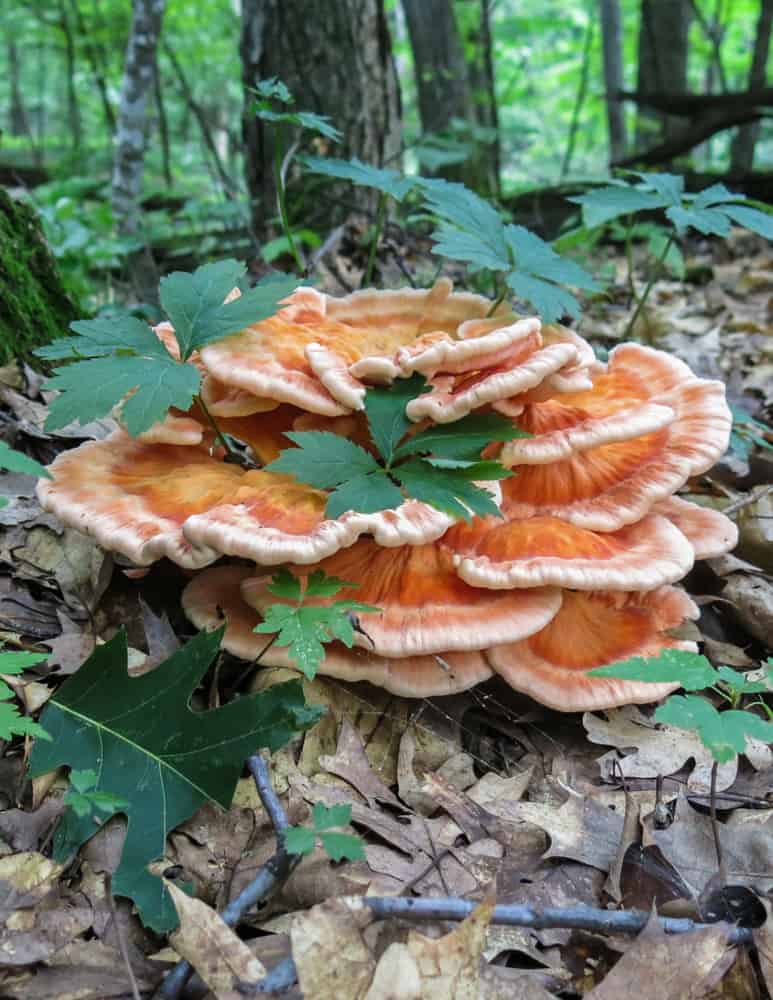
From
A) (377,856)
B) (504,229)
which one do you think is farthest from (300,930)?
(504,229)

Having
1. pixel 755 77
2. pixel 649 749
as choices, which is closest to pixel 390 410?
pixel 649 749

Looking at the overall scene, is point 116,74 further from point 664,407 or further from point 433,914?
point 433,914

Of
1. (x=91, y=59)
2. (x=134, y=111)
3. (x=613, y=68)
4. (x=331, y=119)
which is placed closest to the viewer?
(x=331, y=119)

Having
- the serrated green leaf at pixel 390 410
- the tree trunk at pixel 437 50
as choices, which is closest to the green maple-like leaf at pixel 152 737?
the serrated green leaf at pixel 390 410

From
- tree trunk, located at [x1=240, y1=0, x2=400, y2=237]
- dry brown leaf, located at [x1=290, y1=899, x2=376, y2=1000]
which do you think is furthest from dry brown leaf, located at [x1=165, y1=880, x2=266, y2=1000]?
tree trunk, located at [x1=240, y1=0, x2=400, y2=237]

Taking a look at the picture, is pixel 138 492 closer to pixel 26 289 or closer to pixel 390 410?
pixel 390 410

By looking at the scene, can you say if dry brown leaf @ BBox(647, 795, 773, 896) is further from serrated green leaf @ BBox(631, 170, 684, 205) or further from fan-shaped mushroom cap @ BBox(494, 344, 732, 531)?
serrated green leaf @ BBox(631, 170, 684, 205)

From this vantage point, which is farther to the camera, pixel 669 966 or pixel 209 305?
pixel 209 305
